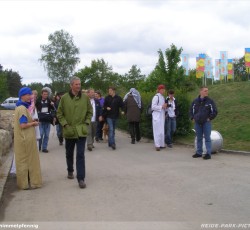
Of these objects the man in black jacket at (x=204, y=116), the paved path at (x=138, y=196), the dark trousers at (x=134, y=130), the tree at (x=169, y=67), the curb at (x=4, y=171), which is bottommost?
the paved path at (x=138, y=196)

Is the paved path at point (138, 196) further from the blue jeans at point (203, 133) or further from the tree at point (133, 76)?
the tree at point (133, 76)

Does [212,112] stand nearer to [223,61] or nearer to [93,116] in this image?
[93,116]

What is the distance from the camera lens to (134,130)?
573 inches

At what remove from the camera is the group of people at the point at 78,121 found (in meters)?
7.62

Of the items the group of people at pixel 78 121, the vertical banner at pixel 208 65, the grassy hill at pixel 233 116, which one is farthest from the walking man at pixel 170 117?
the vertical banner at pixel 208 65

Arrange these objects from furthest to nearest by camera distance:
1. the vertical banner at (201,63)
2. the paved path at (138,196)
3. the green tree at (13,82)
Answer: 1. the green tree at (13,82)
2. the vertical banner at (201,63)
3. the paved path at (138,196)

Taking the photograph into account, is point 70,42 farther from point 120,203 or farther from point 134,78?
point 120,203

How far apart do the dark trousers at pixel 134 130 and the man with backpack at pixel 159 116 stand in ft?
5.80

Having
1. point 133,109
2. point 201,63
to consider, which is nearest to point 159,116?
point 133,109

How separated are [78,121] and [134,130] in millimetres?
→ 6954

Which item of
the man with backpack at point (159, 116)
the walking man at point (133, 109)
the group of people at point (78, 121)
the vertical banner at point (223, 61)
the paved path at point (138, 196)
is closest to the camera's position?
the paved path at point (138, 196)

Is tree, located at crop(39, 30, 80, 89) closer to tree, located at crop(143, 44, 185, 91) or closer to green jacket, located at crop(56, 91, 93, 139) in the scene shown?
tree, located at crop(143, 44, 185, 91)

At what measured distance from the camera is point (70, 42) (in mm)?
72312

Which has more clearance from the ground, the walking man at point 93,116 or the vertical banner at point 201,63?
the vertical banner at point 201,63
